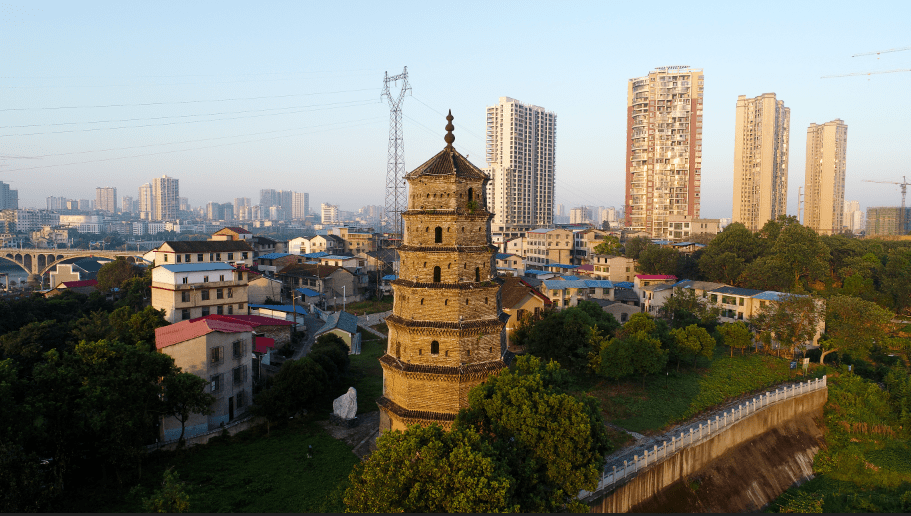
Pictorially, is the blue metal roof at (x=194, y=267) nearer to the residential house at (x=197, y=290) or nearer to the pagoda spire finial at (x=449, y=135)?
the residential house at (x=197, y=290)

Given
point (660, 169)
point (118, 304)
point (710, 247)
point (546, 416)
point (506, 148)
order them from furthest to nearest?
point (506, 148) → point (660, 169) → point (710, 247) → point (118, 304) → point (546, 416)

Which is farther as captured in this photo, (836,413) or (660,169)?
(660,169)

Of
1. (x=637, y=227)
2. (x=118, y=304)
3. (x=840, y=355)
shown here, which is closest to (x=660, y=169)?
(x=637, y=227)

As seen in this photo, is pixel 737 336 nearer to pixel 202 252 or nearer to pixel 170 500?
pixel 170 500

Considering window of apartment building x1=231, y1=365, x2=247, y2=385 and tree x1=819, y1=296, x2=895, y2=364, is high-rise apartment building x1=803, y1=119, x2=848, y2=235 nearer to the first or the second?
tree x1=819, y1=296, x2=895, y2=364

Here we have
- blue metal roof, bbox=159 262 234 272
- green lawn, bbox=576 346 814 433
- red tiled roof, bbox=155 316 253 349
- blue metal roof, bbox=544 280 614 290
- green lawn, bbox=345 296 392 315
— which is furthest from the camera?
green lawn, bbox=345 296 392 315

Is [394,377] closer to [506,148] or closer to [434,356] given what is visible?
[434,356]

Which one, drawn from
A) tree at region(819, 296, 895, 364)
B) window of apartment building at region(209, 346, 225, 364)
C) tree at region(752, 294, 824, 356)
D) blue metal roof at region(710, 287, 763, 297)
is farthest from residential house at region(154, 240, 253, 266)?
tree at region(819, 296, 895, 364)
